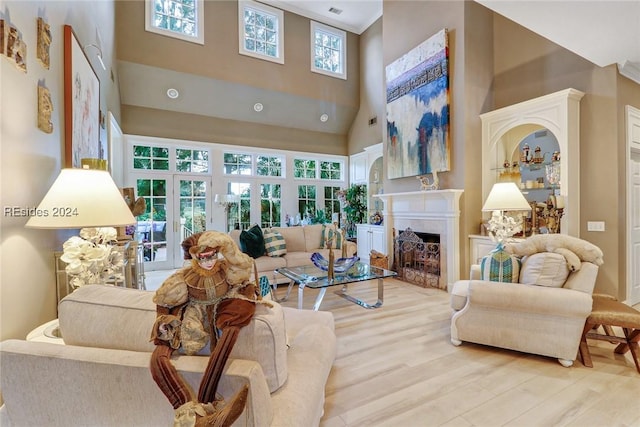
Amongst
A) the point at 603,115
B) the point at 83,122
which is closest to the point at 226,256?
the point at 83,122

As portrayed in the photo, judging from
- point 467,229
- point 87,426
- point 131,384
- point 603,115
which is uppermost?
point 603,115

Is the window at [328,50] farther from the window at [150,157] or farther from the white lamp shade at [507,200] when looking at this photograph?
the white lamp shade at [507,200]

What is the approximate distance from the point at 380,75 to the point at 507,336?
6057mm

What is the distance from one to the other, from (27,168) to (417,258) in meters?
4.64

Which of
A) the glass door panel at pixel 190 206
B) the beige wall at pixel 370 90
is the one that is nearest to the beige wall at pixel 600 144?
the beige wall at pixel 370 90

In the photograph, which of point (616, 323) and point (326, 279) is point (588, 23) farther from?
point (326, 279)

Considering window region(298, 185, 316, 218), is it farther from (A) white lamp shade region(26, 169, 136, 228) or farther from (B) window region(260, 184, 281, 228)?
(A) white lamp shade region(26, 169, 136, 228)

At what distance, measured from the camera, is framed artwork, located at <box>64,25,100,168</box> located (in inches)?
83.0

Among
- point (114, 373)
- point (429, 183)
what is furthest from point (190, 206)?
point (114, 373)

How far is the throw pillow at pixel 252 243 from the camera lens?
4.36 meters

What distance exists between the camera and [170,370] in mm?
893

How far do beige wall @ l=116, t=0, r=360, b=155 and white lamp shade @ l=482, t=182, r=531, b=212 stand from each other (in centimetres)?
485

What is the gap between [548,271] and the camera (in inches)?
91.9

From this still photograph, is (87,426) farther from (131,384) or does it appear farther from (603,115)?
(603,115)
